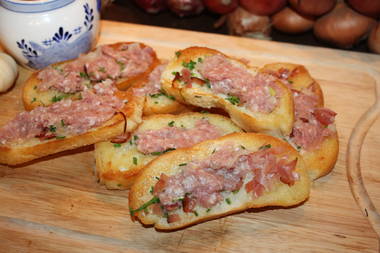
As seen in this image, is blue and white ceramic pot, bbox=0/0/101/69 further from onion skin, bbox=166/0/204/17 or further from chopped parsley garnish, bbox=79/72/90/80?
onion skin, bbox=166/0/204/17

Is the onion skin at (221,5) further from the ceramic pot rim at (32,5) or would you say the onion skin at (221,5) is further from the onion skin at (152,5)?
the ceramic pot rim at (32,5)

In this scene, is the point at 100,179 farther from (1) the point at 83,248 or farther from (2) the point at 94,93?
(2) the point at 94,93

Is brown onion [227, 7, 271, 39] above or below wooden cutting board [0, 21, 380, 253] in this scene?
above

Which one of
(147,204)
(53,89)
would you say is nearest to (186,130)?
(147,204)

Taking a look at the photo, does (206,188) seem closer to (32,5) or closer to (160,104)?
(160,104)

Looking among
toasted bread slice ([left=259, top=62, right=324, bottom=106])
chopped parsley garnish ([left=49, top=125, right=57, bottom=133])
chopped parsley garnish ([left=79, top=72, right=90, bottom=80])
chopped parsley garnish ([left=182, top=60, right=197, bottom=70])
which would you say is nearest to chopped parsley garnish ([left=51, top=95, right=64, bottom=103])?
chopped parsley garnish ([left=79, top=72, right=90, bottom=80])

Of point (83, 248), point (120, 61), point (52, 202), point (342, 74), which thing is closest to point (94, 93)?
point (120, 61)
